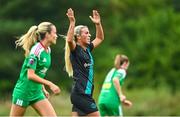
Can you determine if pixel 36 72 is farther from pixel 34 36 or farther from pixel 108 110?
pixel 108 110

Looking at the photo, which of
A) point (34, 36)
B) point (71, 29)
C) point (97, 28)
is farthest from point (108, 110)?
point (71, 29)

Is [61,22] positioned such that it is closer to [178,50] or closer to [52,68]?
[52,68]

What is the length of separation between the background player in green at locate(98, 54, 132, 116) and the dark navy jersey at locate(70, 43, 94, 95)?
4.24m

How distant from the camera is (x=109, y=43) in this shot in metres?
44.7

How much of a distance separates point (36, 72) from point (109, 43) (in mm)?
32586

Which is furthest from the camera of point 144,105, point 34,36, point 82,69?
point 144,105

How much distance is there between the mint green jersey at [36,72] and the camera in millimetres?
12047

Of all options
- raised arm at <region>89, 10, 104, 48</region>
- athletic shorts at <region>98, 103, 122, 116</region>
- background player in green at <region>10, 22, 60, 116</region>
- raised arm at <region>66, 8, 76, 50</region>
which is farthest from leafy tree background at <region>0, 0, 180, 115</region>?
raised arm at <region>66, 8, 76, 50</region>

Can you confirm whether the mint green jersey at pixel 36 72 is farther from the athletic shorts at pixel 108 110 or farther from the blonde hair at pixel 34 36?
the athletic shorts at pixel 108 110

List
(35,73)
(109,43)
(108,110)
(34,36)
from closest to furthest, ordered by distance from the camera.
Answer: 1. (35,73)
2. (34,36)
3. (108,110)
4. (109,43)

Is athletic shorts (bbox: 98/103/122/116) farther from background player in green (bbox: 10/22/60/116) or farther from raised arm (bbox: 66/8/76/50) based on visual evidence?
raised arm (bbox: 66/8/76/50)

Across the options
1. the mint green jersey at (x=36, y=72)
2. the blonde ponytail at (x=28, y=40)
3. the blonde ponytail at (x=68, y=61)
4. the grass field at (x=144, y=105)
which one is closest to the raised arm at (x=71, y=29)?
the blonde ponytail at (x=68, y=61)

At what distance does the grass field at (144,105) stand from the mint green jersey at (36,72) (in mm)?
13440

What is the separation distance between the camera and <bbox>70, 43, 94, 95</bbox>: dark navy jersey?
40.1 feet
